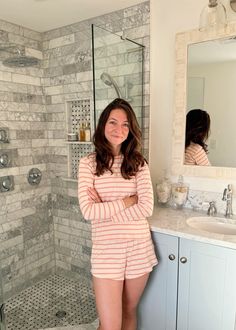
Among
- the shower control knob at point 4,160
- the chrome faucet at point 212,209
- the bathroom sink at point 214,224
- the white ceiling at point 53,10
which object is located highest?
the white ceiling at point 53,10

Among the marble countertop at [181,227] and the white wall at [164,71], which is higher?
the white wall at [164,71]

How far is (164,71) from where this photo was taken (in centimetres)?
197

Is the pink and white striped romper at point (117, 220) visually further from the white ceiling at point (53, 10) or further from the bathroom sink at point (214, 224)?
the white ceiling at point (53, 10)

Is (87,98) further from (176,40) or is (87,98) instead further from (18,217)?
(18,217)

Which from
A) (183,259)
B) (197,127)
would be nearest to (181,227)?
(183,259)

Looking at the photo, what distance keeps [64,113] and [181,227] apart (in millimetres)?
1462

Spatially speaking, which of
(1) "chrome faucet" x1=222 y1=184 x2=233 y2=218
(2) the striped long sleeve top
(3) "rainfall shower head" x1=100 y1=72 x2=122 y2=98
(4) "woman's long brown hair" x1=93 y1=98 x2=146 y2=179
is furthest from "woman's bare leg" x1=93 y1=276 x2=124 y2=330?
(3) "rainfall shower head" x1=100 y1=72 x2=122 y2=98

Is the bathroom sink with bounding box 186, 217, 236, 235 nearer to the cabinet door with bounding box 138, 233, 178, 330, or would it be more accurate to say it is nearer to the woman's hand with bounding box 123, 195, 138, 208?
the cabinet door with bounding box 138, 233, 178, 330

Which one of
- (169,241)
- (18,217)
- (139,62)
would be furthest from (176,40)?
(18,217)

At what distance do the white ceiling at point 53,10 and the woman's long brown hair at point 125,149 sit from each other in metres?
0.89

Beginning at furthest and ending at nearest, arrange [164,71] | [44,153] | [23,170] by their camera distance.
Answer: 1. [44,153]
2. [23,170]
3. [164,71]

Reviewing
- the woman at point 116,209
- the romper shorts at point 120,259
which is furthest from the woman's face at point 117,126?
the romper shorts at point 120,259

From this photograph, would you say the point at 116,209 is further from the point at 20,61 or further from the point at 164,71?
the point at 20,61

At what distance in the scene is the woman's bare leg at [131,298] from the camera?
5.09ft
